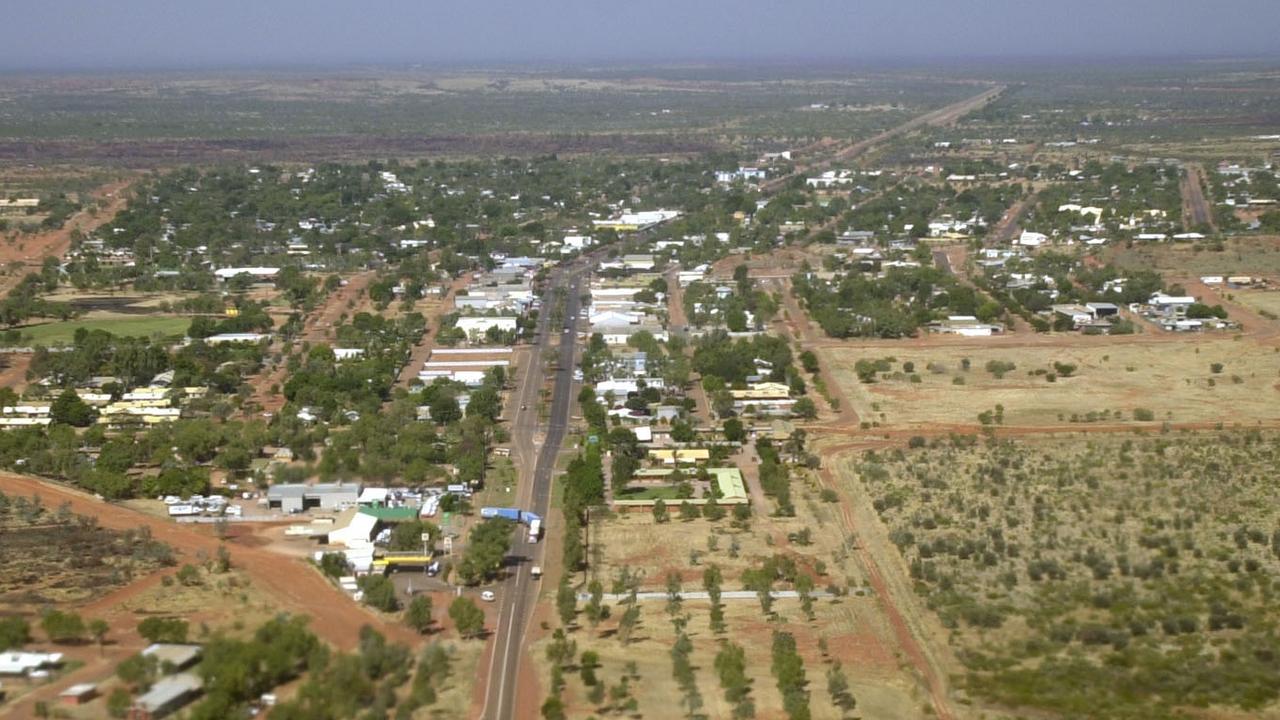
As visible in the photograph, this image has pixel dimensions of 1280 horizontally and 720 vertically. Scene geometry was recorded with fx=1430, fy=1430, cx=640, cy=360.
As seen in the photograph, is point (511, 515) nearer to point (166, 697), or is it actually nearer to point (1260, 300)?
point (166, 697)

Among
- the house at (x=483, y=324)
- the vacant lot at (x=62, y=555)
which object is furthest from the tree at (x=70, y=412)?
the house at (x=483, y=324)

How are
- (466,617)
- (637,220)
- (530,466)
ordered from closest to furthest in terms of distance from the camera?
(466,617) < (530,466) < (637,220)

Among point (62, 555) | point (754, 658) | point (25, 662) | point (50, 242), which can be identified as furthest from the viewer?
point (50, 242)

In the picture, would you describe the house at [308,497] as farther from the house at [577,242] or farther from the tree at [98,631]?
the house at [577,242]

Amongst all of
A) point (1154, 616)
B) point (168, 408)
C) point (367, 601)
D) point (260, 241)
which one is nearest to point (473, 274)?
point (260, 241)

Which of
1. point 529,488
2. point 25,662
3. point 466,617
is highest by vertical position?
point 25,662

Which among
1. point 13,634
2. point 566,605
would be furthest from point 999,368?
point 13,634
